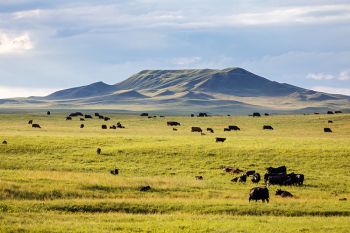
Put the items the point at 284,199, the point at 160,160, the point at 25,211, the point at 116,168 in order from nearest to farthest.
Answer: the point at 25,211 < the point at 284,199 < the point at 116,168 < the point at 160,160

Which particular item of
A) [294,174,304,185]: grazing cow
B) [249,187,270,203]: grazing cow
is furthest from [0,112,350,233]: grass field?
[249,187,270,203]: grazing cow

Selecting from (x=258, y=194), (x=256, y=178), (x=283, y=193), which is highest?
(x=258, y=194)

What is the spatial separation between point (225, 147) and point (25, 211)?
25.0 meters

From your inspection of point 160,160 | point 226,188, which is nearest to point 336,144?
point 160,160

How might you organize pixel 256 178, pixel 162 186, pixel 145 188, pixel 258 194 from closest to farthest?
pixel 258 194, pixel 145 188, pixel 162 186, pixel 256 178

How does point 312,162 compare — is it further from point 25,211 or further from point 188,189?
point 25,211

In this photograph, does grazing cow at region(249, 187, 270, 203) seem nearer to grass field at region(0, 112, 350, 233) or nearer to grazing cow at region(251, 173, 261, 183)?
grass field at region(0, 112, 350, 233)

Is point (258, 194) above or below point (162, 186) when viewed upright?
above

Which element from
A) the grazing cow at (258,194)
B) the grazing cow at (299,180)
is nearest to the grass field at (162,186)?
the grazing cow at (299,180)

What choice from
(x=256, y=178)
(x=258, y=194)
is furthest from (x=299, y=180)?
(x=258, y=194)

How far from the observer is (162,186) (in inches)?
1287

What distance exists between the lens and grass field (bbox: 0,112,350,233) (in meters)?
23.0

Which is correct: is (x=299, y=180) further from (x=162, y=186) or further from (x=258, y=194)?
(x=162, y=186)

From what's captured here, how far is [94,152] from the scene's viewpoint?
153 feet
